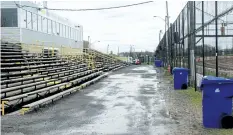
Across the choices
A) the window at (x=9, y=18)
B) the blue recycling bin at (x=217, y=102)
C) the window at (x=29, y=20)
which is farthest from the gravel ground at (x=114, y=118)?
the window at (x=29, y=20)

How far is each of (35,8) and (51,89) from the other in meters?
19.5

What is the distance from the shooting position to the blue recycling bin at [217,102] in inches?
333

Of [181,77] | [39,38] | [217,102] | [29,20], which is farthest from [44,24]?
[217,102]

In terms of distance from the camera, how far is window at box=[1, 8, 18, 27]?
30.2 m

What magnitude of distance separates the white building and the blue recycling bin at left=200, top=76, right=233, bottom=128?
75.1 ft

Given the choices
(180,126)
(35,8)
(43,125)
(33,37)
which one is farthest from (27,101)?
(35,8)

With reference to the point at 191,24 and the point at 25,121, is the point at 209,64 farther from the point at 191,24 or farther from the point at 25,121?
the point at 25,121

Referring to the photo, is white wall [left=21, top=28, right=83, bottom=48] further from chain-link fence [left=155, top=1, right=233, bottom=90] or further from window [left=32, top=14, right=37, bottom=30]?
chain-link fence [left=155, top=1, right=233, bottom=90]

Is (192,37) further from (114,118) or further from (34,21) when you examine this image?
(34,21)

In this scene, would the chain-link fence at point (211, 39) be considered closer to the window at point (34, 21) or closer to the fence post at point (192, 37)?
the fence post at point (192, 37)

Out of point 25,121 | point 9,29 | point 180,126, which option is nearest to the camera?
point 180,126

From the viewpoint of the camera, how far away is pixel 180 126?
9039 millimetres

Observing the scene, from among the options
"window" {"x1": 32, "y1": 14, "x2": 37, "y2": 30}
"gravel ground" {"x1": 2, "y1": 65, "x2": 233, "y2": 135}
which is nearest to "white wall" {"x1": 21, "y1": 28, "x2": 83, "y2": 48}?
"window" {"x1": 32, "y1": 14, "x2": 37, "y2": 30}

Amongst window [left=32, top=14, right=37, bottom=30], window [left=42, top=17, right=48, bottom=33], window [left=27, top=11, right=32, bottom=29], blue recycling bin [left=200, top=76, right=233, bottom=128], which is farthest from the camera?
window [left=42, top=17, right=48, bottom=33]
